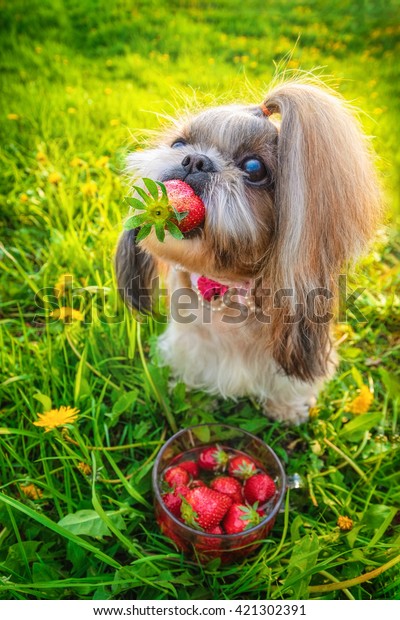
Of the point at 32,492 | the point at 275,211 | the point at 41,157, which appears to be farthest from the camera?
the point at 41,157

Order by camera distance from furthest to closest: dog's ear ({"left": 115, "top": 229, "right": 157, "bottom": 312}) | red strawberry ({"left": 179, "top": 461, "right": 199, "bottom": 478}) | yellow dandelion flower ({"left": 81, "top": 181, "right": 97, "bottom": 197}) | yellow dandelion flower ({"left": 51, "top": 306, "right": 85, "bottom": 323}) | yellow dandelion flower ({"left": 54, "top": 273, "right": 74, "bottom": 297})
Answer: yellow dandelion flower ({"left": 81, "top": 181, "right": 97, "bottom": 197})
yellow dandelion flower ({"left": 54, "top": 273, "right": 74, "bottom": 297})
yellow dandelion flower ({"left": 51, "top": 306, "right": 85, "bottom": 323})
dog's ear ({"left": 115, "top": 229, "right": 157, "bottom": 312})
red strawberry ({"left": 179, "top": 461, "right": 199, "bottom": 478})

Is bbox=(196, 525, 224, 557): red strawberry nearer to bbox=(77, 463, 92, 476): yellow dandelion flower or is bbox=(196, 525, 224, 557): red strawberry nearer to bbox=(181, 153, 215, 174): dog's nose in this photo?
bbox=(77, 463, 92, 476): yellow dandelion flower

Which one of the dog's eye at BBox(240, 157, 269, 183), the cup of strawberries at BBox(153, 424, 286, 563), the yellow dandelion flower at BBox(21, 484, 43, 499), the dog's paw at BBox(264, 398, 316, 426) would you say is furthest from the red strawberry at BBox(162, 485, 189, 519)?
the dog's eye at BBox(240, 157, 269, 183)

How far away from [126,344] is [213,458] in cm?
53

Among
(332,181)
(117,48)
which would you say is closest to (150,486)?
(332,181)

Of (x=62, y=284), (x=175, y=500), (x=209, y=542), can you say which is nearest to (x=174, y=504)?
(x=175, y=500)

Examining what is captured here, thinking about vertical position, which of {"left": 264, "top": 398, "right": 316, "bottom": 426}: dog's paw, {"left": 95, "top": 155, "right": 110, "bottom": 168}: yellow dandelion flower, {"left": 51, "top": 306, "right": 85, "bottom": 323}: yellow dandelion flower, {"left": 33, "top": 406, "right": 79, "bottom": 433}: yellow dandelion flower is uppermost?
{"left": 95, "top": 155, "right": 110, "bottom": 168}: yellow dandelion flower

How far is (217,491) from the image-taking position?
1351mm

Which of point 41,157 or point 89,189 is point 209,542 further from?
point 41,157

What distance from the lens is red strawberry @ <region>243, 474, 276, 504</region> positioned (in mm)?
1362

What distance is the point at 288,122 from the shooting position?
44.4 inches

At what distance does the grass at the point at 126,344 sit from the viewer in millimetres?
1295

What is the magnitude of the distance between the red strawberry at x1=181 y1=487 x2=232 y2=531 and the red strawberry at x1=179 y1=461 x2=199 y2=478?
136mm
